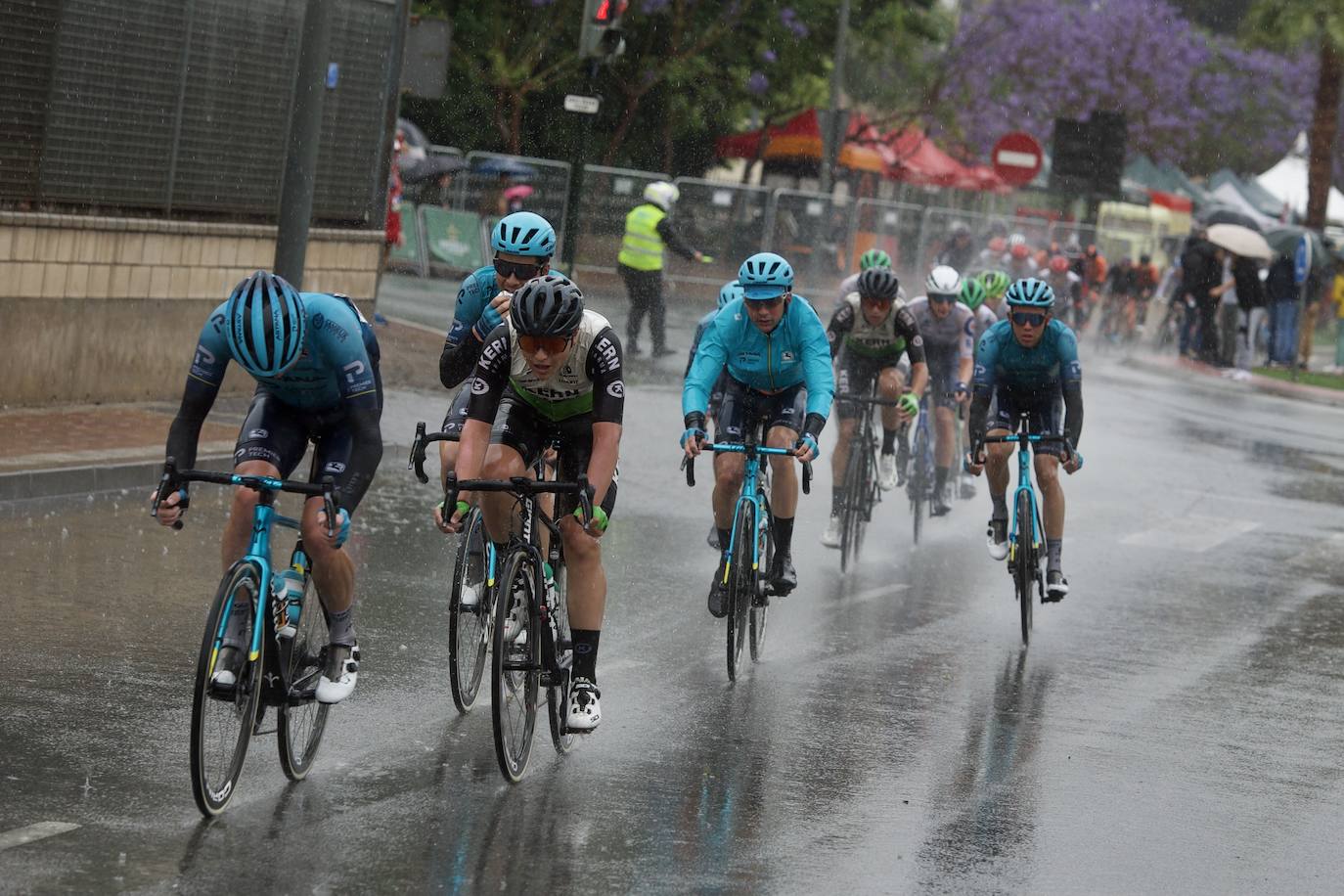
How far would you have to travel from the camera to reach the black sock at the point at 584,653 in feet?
24.5

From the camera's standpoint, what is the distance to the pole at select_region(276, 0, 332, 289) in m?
14.1

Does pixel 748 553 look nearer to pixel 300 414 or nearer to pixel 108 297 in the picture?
pixel 300 414

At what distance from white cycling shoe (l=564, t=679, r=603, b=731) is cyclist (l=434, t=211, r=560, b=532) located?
5.27 ft

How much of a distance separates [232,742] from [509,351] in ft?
5.67

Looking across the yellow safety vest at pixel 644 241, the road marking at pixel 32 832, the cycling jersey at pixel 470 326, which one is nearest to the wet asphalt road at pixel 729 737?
the road marking at pixel 32 832

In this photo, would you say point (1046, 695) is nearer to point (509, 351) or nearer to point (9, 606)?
point (509, 351)

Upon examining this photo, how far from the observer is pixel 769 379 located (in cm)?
1014

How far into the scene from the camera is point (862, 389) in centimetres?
1364

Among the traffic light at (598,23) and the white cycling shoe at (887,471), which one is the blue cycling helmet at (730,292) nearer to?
the white cycling shoe at (887,471)

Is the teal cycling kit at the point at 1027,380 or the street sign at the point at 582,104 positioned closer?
the teal cycling kit at the point at 1027,380

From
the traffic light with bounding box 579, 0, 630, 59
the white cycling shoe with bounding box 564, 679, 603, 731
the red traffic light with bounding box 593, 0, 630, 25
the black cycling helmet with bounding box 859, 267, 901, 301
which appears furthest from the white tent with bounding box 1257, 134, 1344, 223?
the white cycling shoe with bounding box 564, 679, 603, 731

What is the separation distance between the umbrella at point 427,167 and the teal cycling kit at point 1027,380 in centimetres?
1842

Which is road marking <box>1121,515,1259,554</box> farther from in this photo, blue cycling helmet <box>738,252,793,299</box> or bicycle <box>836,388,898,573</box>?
blue cycling helmet <box>738,252,793,299</box>

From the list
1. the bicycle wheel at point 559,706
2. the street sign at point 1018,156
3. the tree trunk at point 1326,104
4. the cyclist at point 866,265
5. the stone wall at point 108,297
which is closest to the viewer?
the bicycle wheel at point 559,706
